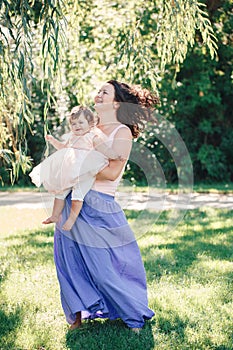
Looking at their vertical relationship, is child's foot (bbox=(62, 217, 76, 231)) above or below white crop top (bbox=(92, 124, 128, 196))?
below

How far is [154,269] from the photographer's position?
4602mm

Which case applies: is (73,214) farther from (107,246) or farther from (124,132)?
(124,132)

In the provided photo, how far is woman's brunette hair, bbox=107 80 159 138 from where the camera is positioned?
128 inches

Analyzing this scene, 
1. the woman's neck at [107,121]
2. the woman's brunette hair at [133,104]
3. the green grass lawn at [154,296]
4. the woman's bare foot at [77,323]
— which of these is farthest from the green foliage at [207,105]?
the woman's bare foot at [77,323]

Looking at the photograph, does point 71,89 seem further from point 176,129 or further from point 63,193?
point 63,193

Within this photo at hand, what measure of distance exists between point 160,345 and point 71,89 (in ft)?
22.1

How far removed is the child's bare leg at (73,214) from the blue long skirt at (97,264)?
0.03 m

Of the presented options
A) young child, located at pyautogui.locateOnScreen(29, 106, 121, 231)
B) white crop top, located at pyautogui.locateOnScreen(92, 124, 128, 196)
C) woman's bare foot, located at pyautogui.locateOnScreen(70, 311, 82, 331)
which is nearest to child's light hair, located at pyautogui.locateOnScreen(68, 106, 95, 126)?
young child, located at pyautogui.locateOnScreen(29, 106, 121, 231)

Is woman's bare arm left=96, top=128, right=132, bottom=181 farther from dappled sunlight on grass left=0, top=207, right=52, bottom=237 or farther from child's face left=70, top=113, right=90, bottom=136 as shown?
dappled sunlight on grass left=0, top=207, right=52, bottom=237

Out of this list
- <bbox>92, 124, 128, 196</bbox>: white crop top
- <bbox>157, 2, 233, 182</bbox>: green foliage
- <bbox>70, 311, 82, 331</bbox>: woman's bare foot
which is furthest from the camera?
<bbox>157, 2, 233, 182</bbox>: green foliage

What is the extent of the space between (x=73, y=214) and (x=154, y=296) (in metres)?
1.04

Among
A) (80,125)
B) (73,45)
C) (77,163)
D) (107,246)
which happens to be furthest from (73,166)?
(73,45)

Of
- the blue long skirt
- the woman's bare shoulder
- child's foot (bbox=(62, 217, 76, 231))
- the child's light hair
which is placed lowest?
the blue long skirt

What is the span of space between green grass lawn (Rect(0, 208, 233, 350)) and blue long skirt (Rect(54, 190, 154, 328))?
146 mm
